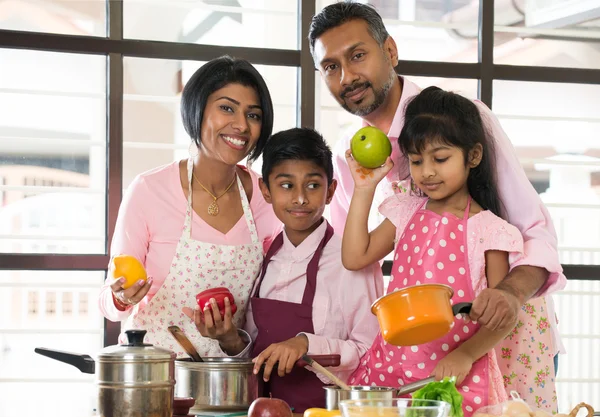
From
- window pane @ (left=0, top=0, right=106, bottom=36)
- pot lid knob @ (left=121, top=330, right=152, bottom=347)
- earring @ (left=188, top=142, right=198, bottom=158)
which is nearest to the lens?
pot lid knob @ (left=121, top=330, right=152, bottom=347)

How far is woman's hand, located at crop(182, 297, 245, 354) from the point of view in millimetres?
2168

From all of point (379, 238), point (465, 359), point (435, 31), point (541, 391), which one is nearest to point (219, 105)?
point (379, 238)

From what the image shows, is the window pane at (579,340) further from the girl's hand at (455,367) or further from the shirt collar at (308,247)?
the girl's hand at (455,367)

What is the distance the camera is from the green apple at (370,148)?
7.28 feet

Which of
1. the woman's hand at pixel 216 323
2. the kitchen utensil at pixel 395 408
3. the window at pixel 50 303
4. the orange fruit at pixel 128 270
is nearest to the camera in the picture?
the kitchen utensil at pixel 395 408

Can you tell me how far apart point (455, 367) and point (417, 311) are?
1.33 ft

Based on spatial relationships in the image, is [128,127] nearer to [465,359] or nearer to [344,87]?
[344,87]

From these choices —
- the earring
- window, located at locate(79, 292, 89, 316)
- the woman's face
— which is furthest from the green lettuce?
window, located at locate(79, 292, 89, 316)

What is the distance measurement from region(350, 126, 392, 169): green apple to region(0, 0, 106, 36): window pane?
1.58 metres

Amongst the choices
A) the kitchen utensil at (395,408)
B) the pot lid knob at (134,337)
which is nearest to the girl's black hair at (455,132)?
the pot lid knob at (134,337)

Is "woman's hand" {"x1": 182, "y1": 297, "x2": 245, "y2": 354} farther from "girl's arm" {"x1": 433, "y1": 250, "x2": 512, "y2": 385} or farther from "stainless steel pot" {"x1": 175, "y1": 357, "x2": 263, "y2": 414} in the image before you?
"girl's arm" {"x1": 433, "y1": 250, "x2": 512, "y2": 385}

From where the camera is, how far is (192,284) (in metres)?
2.52

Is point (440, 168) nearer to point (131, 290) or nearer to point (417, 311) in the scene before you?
point (417, 311)

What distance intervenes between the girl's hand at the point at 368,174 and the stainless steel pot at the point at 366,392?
0.78 meters
